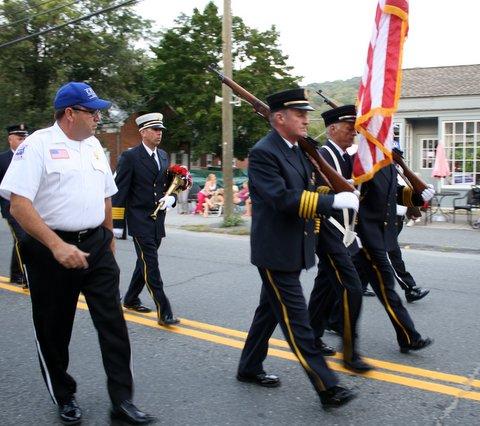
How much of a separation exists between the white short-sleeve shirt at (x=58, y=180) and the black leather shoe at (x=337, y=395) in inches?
66.4

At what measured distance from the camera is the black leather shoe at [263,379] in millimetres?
3992

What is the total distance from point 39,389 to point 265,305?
1.65 m

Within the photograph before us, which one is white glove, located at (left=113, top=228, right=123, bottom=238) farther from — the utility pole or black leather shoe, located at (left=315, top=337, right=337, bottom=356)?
the utility pole

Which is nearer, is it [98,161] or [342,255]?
[98,161]

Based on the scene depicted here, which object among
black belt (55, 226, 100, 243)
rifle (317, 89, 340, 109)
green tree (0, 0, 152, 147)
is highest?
green tree (0, 0, 152, 147)

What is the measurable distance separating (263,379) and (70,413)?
1282mm

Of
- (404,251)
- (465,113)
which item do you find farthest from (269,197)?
(465,113)

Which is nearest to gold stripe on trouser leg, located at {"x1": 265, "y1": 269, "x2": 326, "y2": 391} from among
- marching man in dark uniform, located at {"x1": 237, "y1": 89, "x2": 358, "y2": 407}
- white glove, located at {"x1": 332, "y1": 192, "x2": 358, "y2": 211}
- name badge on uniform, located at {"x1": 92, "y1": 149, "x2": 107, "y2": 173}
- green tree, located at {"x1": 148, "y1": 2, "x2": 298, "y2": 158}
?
marching man in dark uniform, located at {"x1": 237, "y1": 89, "x2": 358, "y2": 407}

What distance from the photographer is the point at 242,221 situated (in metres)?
14.9

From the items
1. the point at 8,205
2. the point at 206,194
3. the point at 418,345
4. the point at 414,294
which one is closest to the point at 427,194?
the point at 418,345

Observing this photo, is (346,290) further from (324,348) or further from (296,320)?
(324,348)

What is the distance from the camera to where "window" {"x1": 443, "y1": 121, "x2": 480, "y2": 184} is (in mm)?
18062

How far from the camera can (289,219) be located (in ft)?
12.1

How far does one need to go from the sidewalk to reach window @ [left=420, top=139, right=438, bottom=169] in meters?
3.30
